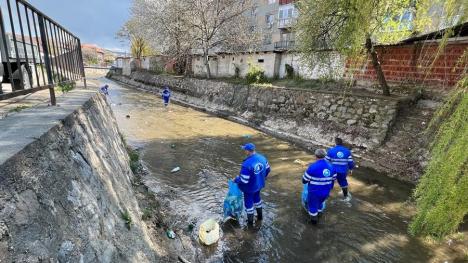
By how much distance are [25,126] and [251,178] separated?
4.25 meters

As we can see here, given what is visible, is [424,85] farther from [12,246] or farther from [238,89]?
[12,246]

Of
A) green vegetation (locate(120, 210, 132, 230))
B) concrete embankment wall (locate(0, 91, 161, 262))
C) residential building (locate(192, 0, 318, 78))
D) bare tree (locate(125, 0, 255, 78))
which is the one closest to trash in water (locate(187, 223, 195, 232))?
concrete embankment wall (locate(0, 91, 161, 262))

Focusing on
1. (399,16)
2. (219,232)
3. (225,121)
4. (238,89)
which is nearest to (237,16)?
(238,89)

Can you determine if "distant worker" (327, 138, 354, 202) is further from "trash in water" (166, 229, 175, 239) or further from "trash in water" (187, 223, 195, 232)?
"trash in water" (166, 229, 175, 239)

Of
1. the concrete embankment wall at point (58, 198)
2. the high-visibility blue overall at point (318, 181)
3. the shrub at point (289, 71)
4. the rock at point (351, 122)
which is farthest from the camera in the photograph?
the shrub at point (289, 71)

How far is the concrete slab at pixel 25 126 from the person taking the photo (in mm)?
2416

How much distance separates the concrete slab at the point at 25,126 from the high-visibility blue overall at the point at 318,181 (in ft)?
15.5

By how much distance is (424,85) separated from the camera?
12.2 m

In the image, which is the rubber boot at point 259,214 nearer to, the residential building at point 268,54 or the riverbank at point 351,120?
the riverbank at point 351,120

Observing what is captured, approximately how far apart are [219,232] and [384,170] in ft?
21.9

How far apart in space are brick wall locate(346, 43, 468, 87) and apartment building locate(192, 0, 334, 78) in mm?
3028

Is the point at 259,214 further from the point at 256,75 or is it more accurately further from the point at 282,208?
the point at 256,75

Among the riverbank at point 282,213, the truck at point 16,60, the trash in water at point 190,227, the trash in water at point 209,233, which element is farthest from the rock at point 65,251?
the trash in water at point 190,227

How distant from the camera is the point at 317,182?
643 cm
